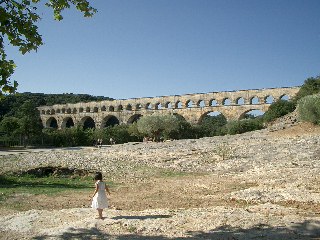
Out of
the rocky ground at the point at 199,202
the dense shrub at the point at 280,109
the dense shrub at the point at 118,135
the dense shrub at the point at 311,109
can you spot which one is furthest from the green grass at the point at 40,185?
the dense shrub at the point at 118,135

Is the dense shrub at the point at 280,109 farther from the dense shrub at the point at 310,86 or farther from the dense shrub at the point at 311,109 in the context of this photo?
the dense shrub at the point at 311,109

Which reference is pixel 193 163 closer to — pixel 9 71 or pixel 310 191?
pixel 310 191

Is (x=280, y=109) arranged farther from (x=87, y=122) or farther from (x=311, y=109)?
(x=87, y=122)

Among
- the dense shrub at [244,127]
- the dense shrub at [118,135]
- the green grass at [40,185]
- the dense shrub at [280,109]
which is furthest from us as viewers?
the dense shrub at [118,135]

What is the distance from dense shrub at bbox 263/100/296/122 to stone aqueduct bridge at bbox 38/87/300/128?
9737 millimetres

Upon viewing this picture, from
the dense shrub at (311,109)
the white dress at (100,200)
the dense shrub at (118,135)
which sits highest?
the dense shrub at (311,109)

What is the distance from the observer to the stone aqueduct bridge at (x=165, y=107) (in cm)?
4994

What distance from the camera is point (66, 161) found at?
22.6 metres

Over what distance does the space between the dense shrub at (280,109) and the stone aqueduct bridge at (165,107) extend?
31.9 ft

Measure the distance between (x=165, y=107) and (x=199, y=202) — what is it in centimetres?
4951

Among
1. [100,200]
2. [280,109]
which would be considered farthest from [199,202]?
[280,109]

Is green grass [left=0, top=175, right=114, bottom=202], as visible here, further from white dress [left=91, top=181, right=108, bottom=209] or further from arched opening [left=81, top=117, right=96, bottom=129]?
arched opening [left=81, top=117, right=96, bottom=129]

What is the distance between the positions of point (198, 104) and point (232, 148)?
34.0 metres

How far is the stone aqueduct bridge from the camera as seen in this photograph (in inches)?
1966
